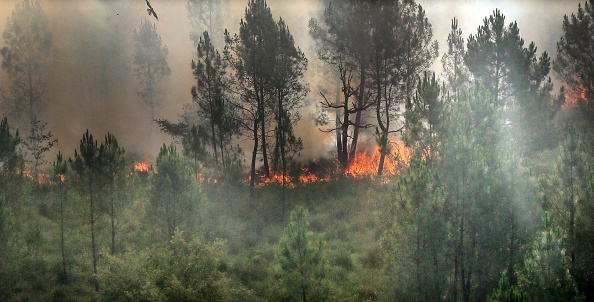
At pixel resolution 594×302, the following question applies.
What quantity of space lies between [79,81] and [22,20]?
27.8ft

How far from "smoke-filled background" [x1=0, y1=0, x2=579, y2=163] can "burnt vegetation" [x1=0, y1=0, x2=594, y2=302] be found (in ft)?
34.9

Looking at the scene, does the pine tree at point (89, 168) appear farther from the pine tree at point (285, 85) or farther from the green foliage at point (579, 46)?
the green foliage at point (579, 46)

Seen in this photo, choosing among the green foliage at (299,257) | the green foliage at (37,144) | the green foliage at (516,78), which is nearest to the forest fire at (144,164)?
the green foliage at (37,144)

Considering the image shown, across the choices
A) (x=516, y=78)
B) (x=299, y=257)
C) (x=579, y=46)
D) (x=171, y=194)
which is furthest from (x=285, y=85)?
(x=579, y=46)

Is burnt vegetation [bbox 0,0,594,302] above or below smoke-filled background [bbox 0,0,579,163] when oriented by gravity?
below

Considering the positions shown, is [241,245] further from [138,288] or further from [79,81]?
[79,81]

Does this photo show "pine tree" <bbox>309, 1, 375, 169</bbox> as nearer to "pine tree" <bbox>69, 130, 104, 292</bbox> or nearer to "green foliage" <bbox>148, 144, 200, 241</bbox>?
"green foliage" <bbox>148, 144, 200, 241</bbox>

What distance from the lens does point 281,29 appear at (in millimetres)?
34062

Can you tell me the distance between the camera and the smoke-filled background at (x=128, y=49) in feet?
166

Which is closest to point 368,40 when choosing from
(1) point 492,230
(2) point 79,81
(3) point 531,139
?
(3) point 531,139

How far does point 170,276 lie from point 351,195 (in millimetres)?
19496

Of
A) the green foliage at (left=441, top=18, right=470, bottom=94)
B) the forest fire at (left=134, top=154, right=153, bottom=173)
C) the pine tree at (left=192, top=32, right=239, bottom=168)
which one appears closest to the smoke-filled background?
the forest fire at (left=134, top=154, right=153, bottom=173)

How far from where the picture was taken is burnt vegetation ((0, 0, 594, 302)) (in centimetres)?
1652

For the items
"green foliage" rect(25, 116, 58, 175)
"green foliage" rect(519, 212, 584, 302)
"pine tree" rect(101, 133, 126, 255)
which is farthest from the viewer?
"green foliage" rect(25, 116, 58, 175)
